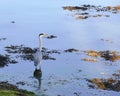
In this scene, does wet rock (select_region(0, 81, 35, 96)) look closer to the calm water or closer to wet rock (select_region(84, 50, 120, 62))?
the calm water

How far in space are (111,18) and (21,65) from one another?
64.8 ft

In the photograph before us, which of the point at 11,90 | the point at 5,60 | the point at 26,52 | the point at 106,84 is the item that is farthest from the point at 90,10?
the point at 11,90

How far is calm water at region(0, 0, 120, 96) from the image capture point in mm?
26366

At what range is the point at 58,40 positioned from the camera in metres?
37.1

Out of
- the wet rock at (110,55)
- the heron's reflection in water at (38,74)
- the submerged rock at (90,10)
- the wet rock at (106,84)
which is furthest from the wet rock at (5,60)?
the submerged rock at (90,10)

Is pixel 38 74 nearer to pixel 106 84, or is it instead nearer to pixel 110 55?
pixel 106 84

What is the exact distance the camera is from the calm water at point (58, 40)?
26366 millimetres

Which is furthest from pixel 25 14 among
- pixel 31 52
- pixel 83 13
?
pixel 31 52

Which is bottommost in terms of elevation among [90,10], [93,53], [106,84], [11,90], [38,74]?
[106,84]

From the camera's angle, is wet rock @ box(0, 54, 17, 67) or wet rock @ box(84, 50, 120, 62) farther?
wet rock @ box(84, 50, 120, 62)

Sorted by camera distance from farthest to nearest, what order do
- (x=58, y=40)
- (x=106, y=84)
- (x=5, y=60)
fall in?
(x=58, y=40)
(x=5, y=60)
(x=106, y=84)

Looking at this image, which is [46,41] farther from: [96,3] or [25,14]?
[96,3]

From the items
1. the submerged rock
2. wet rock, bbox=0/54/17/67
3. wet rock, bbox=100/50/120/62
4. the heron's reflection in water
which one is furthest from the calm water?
the submerged rock

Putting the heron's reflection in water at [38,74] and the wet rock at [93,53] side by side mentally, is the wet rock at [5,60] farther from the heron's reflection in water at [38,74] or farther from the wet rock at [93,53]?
the wet rock at [93,53]
